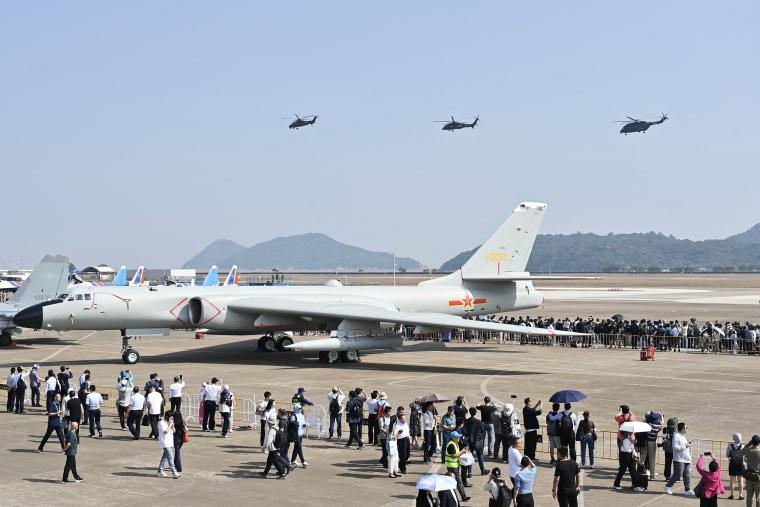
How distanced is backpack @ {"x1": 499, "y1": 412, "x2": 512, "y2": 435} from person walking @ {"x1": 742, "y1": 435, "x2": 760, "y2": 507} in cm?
409

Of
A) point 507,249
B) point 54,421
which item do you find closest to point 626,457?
point 54,421

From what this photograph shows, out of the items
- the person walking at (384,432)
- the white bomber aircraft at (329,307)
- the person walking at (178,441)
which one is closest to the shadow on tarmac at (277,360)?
the white bomber aircraft at (329,307)

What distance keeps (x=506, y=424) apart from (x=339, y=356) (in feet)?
54.1

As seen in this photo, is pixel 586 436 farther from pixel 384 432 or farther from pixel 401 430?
pixel 384 432

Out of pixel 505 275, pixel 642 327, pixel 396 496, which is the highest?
pixel 505 275

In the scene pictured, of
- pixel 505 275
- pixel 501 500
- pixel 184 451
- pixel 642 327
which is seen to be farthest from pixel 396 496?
pixel 642 327

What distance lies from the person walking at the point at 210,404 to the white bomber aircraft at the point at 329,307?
35.5 feet

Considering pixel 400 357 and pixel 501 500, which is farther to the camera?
pixel 400 357

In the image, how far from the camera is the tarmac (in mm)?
13469

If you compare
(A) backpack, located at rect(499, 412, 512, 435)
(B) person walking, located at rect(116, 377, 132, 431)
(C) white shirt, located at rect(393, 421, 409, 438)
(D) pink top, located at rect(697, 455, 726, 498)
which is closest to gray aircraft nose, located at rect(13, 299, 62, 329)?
(B) person walking, located at rect(116, 377, 132, 431)

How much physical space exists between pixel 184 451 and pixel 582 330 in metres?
25.6

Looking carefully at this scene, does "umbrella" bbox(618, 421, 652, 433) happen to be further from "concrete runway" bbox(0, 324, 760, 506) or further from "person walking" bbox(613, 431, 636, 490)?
"concrete runway" bbox(0, 324, 760, 506)

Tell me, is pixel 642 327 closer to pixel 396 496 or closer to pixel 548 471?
pixel 548 471

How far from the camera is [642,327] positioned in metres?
37.3
